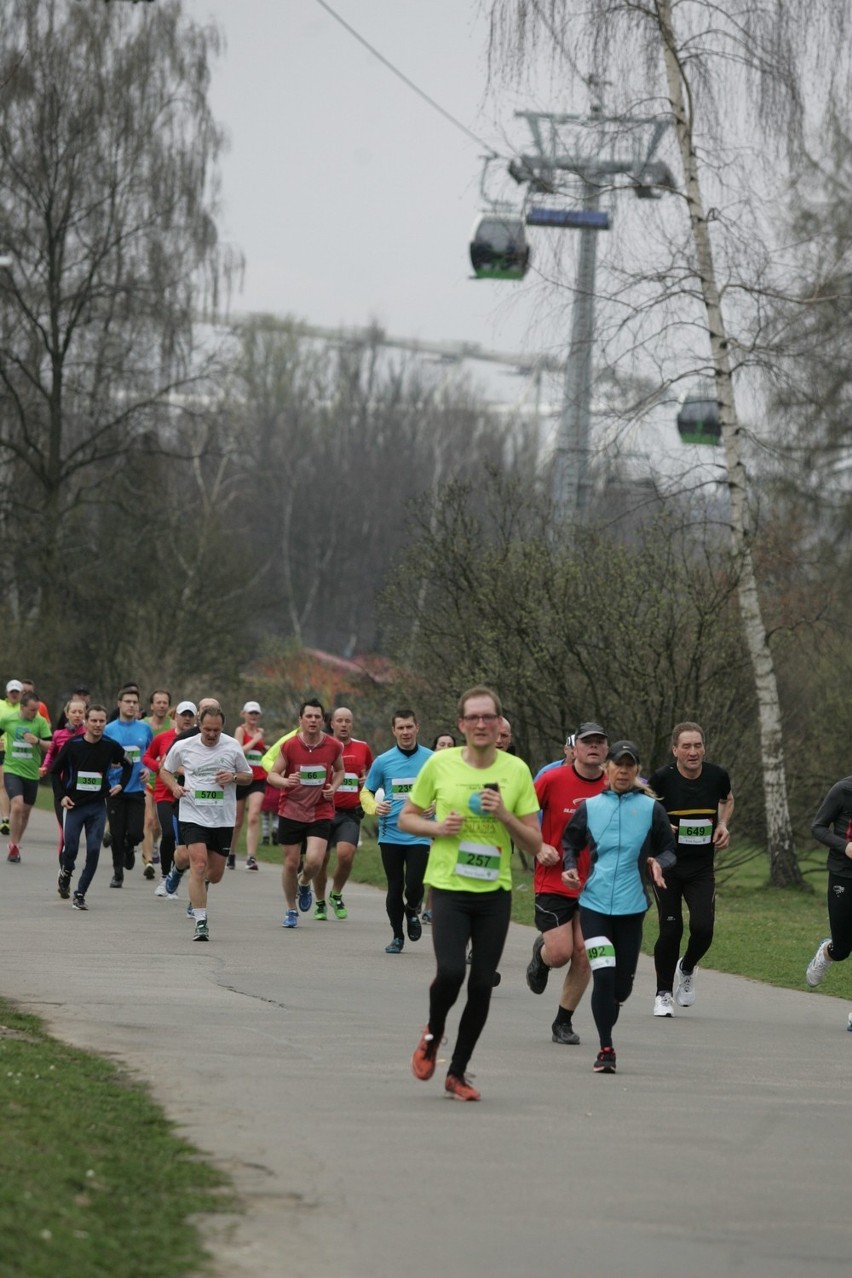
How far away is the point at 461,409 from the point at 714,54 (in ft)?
292

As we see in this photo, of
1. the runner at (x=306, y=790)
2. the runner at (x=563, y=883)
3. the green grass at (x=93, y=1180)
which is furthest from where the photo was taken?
the runner at (x=306, y=790)

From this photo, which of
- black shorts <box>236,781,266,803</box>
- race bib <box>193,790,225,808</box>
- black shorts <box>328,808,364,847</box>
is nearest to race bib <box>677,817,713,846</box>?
race bib <box>193,790,225,808</box>

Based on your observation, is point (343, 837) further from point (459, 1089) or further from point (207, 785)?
point (459, 1089)

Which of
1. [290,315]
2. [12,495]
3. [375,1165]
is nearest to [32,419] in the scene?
[12,495]

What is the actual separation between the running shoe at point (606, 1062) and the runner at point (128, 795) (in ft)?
39.6

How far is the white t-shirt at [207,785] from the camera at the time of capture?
658 inches

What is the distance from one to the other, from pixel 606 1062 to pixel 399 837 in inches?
255

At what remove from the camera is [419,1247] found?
6547mm

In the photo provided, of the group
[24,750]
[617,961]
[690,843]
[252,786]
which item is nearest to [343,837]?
[690,843]

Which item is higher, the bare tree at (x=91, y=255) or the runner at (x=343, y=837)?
the bare tree at (x=91, y=255)

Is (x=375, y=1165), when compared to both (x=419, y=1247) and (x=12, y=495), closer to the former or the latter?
(x=419, y=1247)

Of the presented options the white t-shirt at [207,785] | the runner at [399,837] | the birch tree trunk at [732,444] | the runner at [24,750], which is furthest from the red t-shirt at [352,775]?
the birch tree trunk at [732,444]

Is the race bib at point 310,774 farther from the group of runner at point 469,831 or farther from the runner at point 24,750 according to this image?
the runner at point 24,750

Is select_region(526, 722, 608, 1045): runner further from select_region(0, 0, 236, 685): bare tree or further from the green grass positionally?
select_region(0, 0, 236, 685): bare tree
